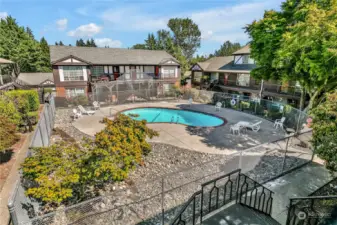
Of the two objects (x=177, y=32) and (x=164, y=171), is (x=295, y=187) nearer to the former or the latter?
(x=164, y=171)

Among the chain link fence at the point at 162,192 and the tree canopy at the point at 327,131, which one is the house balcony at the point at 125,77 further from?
the tree canopy at the point at 327,131

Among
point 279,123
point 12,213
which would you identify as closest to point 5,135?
point 12,213

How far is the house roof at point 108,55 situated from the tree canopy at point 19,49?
1614 centimetres

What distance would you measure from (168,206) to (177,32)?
164ft

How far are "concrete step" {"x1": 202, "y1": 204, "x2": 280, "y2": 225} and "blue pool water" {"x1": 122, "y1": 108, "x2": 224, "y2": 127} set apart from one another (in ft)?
35.4

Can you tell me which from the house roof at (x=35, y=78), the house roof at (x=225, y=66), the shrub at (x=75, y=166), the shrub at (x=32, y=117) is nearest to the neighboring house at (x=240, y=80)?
the house roof at (x=225, y=66)

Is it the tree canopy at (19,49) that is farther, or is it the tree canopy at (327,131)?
the tree canopy at (19,49)

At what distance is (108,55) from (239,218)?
26952 mm

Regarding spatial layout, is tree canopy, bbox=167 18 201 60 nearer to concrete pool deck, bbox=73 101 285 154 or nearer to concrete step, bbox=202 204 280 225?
concrete pool deck, bbox=73 101 285 154

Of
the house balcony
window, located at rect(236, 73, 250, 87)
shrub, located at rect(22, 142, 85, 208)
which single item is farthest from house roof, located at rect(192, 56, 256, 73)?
shrub, located at rect(22, 142, 85, 208)

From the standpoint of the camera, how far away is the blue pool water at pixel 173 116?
53.7 ft

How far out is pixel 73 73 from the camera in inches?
889

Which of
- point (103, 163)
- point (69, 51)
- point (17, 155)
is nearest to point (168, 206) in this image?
point (103, 163)

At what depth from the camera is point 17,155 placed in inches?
328
